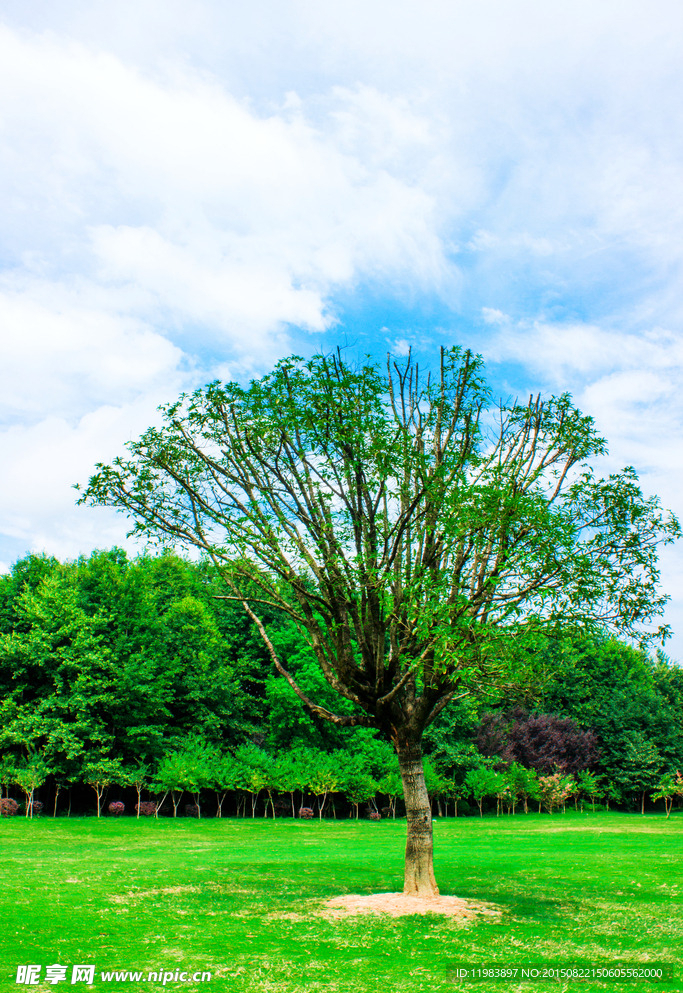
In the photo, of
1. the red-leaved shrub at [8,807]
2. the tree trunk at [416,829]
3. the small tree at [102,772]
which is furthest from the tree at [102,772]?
the tree trunk at [416,829]

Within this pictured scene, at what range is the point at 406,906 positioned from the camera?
1267cm

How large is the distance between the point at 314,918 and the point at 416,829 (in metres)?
2.44

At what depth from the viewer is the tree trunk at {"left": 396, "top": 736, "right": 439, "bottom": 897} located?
525 inches

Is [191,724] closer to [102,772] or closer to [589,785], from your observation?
[102,772]

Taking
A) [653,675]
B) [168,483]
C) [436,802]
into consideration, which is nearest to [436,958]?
[168,483]

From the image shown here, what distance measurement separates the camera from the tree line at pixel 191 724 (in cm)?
4059

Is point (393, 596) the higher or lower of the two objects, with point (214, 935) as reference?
higher

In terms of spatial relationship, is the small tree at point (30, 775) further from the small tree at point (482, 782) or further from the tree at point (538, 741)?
the tree at point (538, 741)

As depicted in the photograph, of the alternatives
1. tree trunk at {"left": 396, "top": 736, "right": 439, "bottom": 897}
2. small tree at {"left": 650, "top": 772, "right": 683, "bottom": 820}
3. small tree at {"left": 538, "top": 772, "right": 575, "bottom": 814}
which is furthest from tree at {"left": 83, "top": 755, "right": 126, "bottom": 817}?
small tree at {"left": 650, "top": 772, "right": 683, "bottom": 820}

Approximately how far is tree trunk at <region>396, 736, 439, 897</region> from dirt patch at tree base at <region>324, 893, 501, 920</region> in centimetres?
22

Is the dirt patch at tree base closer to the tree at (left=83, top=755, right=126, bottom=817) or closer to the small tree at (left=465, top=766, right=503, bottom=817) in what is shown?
the tree at (left=83, top=755, right=126, bottom=817)

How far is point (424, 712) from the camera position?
13422mm

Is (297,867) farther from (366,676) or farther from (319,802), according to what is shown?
(319,802)

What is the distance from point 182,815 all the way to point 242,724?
683 cm
